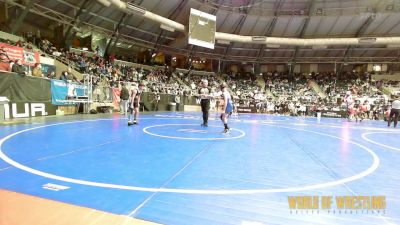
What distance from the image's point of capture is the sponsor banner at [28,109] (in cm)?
1187

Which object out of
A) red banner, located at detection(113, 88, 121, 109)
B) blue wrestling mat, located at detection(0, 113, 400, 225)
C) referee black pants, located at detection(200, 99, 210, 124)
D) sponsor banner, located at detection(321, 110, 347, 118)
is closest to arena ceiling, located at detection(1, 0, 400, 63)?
red banner, located at detection(113, 88, 121, 109)

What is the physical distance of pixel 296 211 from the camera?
9.92 feet

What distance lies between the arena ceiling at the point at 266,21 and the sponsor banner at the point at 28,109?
1407 cm

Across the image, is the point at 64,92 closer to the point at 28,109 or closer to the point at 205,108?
the point at 28,109

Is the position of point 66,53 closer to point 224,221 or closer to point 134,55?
point 134,55

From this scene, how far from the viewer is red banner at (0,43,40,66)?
1537cm

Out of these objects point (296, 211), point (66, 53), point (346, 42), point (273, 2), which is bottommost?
point (296, 211)

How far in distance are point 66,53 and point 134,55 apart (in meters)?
13.9

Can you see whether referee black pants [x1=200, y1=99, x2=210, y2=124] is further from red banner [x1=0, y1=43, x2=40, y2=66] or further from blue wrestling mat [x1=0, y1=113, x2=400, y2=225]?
red banner [x1=0, y1=43, x2=40, y2=66]

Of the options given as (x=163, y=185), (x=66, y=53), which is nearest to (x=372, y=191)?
(x=163, y=185)

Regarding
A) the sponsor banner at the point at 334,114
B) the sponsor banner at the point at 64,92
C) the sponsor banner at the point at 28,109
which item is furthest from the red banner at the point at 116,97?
the sponsor banner at the point at 334,114

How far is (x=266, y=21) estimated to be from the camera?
35094mm

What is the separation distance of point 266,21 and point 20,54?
28558 mm

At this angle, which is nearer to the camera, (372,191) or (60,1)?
(372,191)
